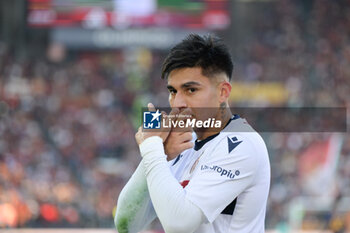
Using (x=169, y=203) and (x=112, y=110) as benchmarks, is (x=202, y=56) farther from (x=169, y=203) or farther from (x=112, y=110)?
(x=112, y=110)

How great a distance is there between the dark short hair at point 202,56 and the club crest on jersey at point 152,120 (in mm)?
162

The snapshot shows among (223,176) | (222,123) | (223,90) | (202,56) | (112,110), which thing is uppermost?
(202,56)

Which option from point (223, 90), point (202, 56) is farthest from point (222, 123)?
point (202, 56)

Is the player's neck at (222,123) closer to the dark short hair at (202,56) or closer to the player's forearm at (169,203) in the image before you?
the dark short hair at (202,56)

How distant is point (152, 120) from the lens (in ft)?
6.13

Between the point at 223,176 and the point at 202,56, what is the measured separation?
1.26 feet

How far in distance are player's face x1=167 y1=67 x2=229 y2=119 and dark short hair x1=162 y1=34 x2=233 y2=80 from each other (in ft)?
0.06

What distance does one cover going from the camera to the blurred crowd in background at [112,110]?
11.9m

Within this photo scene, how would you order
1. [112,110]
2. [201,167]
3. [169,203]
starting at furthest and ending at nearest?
[112,110], [201,167], [169,203]

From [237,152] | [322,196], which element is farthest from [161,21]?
[237,152]

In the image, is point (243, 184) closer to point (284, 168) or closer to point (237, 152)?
point (237, 152)

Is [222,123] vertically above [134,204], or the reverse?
[222,123]

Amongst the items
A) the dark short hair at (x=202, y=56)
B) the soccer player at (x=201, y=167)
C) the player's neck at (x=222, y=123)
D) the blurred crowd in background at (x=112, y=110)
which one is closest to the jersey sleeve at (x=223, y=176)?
the soccer player at (x=201, y=167)

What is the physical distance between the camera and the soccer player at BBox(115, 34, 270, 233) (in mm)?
1716
